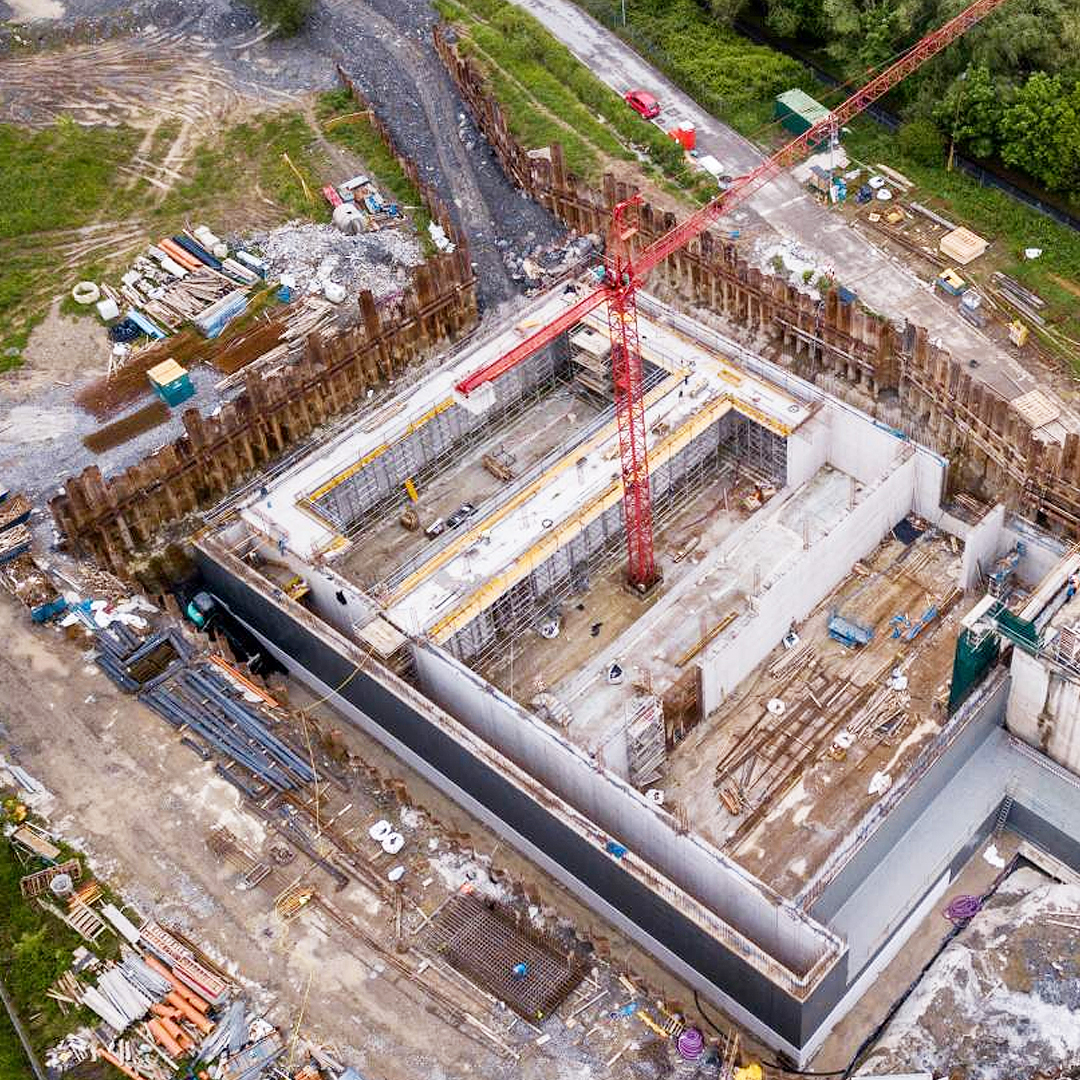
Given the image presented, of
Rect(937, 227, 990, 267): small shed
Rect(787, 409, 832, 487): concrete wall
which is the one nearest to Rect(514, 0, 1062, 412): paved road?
Rect(937, 227, 990, 267): small shed

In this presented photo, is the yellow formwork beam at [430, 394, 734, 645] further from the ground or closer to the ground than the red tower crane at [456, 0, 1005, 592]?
closer to the ground

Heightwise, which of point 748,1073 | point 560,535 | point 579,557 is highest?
point 560,535

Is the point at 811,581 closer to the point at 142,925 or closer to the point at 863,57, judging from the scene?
the point at 142,925

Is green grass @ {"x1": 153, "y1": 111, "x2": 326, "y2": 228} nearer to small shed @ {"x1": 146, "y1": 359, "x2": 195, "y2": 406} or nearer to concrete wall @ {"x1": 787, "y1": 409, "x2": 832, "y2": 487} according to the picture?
small shed @ {"x1": 146, "y1": 359, "x2": 195, "y2": 406}

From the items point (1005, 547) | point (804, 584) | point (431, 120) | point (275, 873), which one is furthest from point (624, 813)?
point (431, 120)

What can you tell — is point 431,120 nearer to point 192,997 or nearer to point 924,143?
point 924,143
